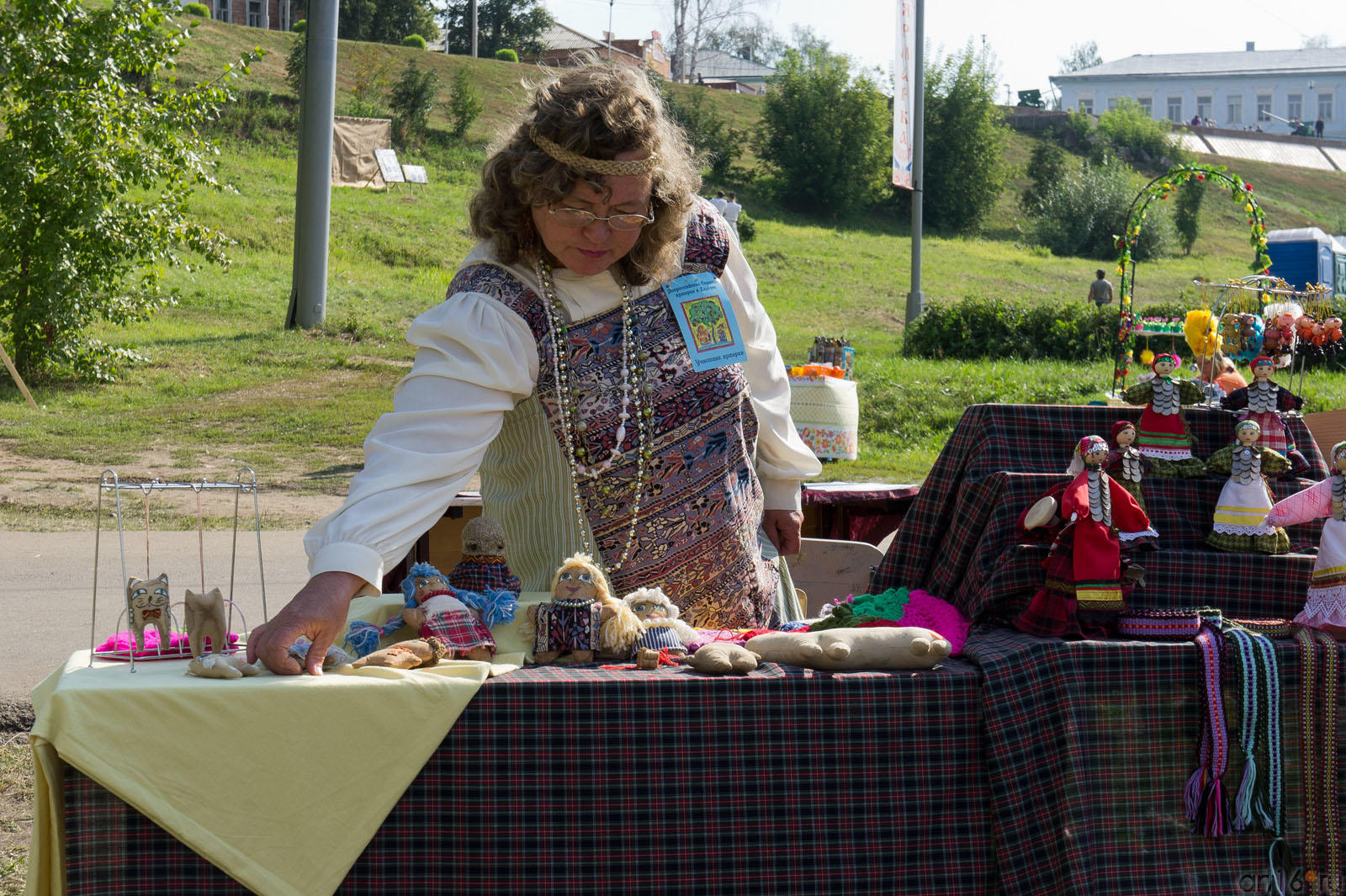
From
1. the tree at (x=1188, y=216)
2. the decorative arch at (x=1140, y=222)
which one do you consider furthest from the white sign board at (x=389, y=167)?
the tree at (x=1188, y=216)

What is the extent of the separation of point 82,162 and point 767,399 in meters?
10.1

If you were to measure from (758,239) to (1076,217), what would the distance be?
455 inches

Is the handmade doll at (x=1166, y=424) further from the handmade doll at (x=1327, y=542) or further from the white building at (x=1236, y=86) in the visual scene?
the white building at (x=1236, y=86)

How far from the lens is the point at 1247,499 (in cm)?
212

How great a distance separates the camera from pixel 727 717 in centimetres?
170

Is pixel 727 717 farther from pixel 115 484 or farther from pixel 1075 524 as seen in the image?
pixel 115 484

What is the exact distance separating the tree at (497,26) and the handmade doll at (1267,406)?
44342 mm

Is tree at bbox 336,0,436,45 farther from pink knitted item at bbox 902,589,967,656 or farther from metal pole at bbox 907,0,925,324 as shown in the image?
pink knitted item at bbox 902,589,967,656

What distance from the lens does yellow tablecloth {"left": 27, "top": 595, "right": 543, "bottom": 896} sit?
5.08 feet

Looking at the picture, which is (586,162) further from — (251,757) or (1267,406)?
(1267,406)

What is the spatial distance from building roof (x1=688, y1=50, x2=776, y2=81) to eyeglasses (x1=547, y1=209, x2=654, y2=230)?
70.6 m

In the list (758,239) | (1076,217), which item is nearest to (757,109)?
Answer: (1076,217)

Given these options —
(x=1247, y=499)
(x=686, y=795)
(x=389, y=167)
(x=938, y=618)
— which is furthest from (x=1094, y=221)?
(x=686, y=795)

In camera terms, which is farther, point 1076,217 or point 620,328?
point 1076,217
